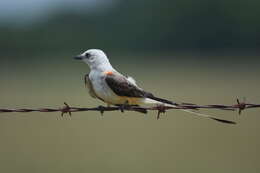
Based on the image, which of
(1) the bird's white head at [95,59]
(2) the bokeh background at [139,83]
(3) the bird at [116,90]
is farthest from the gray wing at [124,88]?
(2) the bokeh background at [139,83]

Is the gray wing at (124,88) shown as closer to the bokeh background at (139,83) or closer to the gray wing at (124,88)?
the gray wing at (124,88)

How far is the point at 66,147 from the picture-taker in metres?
17.8

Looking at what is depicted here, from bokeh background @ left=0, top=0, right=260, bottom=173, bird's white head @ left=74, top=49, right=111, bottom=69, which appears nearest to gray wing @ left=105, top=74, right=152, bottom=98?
bird's white head @ left=74, top=49, right=111, bottom=69

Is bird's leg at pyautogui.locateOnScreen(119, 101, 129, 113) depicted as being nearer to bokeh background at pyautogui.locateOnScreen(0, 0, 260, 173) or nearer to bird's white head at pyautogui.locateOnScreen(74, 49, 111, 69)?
bird's white head at pyautogui.locateOnScreen(74, 49, 111, 69)

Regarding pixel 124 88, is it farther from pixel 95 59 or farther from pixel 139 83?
pixel 139 83

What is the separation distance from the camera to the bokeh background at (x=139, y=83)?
54.2ft

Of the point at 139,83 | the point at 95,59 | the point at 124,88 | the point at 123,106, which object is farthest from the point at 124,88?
the point at 139,83

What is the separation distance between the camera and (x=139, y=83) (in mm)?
31203

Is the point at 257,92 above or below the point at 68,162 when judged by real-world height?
above

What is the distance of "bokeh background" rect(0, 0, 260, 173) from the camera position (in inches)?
650

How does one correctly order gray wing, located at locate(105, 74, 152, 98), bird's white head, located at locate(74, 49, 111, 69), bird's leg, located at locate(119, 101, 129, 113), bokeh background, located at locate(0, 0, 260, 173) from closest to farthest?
bird's leg, located at locate(119, 101, 129, 113)
gray wing, located at locate(105, 74, 152, 98)
bird's white head, located at locate(74, 49, 111, 69)
bokeh background, located at locate(0, 0, 260, 173)
